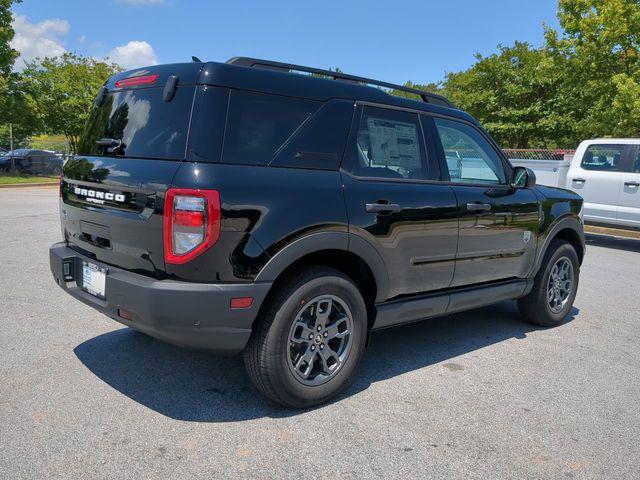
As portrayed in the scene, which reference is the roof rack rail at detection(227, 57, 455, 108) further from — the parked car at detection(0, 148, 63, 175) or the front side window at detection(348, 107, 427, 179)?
the parked car at detection(0, 148, 63, 175)

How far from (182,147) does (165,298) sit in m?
0.81

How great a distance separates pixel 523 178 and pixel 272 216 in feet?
8.67

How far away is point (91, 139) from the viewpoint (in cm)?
378

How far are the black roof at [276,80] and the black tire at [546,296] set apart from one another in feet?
7.00

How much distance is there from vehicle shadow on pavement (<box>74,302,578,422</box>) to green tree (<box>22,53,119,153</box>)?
75.7 ft

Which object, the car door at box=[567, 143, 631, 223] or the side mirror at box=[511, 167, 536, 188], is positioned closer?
the side mirror at box=[511, 167, 536, 188]

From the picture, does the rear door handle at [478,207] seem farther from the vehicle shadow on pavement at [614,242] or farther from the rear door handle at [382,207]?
the vehicle shadow on pavement at [614,242]

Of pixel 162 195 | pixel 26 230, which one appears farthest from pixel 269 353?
pixel 26 230

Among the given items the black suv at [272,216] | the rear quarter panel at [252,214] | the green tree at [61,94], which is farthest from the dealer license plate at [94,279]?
the green tree at [61,94]

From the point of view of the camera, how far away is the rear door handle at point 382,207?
137 inches

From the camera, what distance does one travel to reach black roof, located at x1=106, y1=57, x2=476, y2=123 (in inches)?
121

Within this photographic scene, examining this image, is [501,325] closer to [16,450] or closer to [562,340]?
[562,340]

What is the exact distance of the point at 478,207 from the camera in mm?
4246

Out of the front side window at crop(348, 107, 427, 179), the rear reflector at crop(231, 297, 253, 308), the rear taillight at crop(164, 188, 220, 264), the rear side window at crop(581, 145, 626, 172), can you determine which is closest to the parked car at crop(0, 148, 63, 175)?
the rear side window at crop(581, 145, 626, 172)
